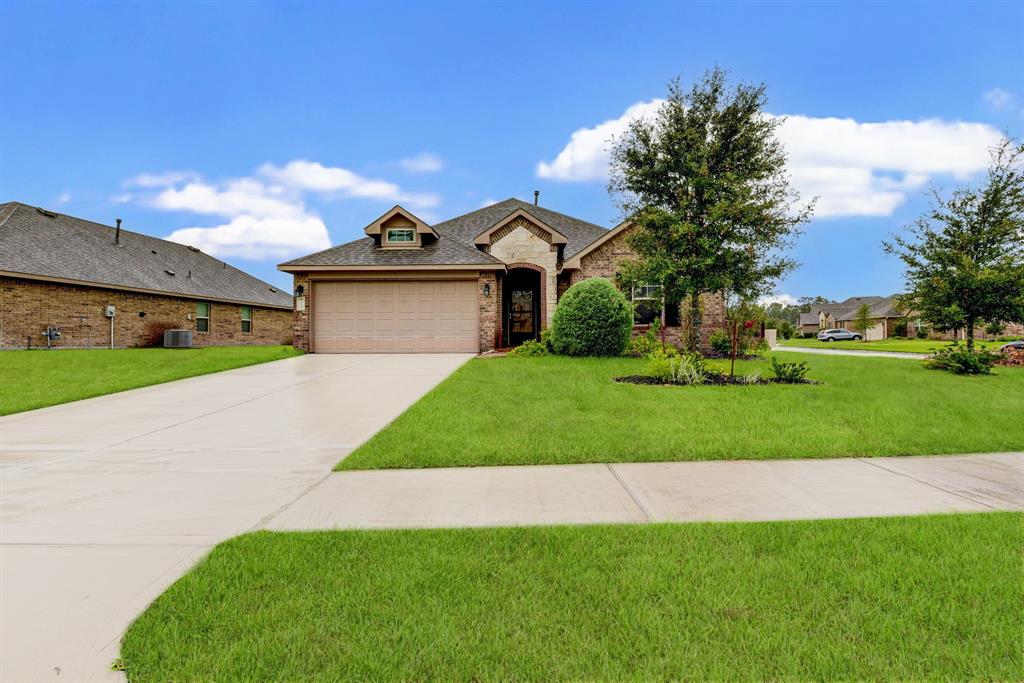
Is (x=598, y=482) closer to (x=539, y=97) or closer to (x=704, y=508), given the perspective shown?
(x=704, y=508)

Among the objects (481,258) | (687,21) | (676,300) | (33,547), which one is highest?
(687,21)

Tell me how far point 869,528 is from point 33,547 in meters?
5.38

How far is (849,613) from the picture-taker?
83.7 inches

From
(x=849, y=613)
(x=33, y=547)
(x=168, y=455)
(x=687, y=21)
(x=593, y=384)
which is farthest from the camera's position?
(x=687, y=21)

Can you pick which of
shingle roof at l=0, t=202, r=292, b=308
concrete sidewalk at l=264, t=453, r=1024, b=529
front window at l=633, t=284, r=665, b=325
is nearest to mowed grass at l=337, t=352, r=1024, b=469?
concrete sidewalk at l=264, t=453, r=1024, b=529

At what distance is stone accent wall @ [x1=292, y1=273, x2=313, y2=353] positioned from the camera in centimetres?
1717

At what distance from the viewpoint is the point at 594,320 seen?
540 inches

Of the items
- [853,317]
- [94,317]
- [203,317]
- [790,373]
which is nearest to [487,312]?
[790,373]

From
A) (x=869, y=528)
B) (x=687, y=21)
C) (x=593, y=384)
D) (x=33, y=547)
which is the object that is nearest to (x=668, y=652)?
(x=869, y=528)

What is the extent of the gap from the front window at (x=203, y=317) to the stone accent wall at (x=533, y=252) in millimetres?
17159

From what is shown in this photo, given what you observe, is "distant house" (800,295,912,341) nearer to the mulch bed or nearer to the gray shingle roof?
the gray shingle roof

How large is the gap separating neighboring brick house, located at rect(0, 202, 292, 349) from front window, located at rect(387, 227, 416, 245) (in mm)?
12660

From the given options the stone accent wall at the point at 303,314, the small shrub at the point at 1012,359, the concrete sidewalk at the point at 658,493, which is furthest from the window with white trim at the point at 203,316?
the small shrub at the point at 1012,359

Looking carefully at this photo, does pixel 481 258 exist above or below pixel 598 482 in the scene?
above
